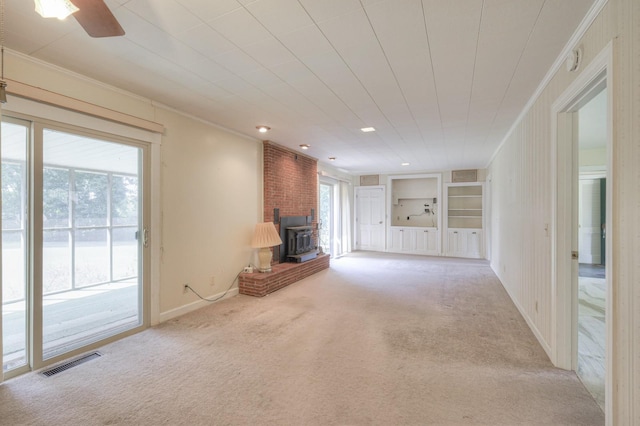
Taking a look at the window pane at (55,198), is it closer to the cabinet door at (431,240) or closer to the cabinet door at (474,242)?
the cabinet door at (431,240)

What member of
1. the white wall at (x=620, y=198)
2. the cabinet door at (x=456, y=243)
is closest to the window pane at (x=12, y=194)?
the white wall at (x=620, y=198)

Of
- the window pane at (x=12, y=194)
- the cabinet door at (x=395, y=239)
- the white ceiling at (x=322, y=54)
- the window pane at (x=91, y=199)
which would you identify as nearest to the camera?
the white ceiling at (x=322, y=54)

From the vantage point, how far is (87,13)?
126 centimetres

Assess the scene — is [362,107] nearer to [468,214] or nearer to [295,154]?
[295,154]

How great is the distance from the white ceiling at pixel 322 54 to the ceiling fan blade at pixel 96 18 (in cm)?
37

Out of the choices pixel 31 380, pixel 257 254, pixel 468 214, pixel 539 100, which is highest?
pixel 539 100

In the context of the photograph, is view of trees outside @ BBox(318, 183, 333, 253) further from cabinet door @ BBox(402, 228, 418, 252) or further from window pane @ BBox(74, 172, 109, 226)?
window pane @ BBox(74, 172, 109, 226)

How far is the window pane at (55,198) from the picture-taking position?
2.41 m

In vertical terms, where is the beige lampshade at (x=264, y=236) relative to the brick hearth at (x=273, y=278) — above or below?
above

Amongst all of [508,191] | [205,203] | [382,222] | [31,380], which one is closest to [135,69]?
[205,203]

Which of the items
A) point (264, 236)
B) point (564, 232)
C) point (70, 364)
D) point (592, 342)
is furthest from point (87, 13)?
point (592, 342)

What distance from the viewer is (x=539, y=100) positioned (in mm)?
2779

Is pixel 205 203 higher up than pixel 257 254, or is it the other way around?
pixel 205 203

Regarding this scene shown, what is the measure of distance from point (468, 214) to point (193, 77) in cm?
785
